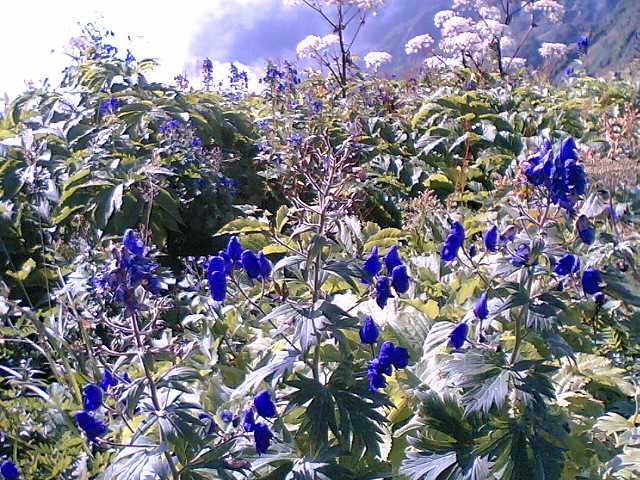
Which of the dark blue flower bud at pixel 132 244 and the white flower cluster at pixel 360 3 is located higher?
the white flower cluster at pixel 360 3

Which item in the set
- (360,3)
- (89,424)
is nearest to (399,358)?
(89,424)

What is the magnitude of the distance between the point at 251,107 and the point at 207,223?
3.01 m

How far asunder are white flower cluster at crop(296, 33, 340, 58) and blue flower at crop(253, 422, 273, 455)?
22.4 feet

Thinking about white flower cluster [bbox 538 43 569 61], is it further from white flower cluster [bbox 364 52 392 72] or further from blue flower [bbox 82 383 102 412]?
blue flower [bbox 82 383 102 412]

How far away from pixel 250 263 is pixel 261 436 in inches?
18.6

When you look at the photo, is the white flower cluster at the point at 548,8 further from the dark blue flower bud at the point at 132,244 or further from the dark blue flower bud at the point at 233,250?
the dark blue flower bud at the point at 132,244

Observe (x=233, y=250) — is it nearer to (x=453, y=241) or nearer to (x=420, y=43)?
(x=453, y=241)

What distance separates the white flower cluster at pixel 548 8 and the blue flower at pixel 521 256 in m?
8.78

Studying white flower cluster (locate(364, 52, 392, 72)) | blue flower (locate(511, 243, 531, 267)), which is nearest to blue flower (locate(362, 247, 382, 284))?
blue flower (locate(511, 243, 531, 267))

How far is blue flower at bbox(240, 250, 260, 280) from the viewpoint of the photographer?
1.74 m

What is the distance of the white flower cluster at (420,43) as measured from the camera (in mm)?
9375

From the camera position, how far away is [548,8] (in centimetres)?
941

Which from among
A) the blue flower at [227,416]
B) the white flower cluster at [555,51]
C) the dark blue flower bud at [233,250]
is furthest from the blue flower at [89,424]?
the white flower cluster at [555,51]

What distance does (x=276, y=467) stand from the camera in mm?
1649
